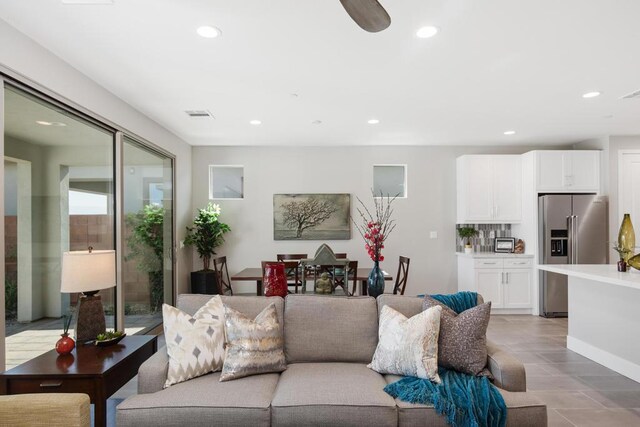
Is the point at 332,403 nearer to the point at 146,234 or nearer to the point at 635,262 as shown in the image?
the point at 635,262

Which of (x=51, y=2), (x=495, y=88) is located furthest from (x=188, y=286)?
(x=495, y=88)

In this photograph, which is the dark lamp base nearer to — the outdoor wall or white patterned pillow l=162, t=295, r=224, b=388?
white patterned pillow l=162, t=295, r=224, b=388

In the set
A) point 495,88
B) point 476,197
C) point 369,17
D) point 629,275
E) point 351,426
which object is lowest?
point 351,426

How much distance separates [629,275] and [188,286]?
5440mm

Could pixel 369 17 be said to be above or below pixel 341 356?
above

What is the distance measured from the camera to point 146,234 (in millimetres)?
4684

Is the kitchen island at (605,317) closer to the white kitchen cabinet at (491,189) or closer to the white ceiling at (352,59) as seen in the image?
the white ceiling at (352,59)

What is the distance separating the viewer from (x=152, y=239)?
4.84 m

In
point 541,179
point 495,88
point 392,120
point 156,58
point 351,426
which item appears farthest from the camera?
point 541,179

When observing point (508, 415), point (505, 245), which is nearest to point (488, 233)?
point (505, 245)

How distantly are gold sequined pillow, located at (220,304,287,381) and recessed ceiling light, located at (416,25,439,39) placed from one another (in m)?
2.11

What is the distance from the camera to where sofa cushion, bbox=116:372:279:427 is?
1.92m

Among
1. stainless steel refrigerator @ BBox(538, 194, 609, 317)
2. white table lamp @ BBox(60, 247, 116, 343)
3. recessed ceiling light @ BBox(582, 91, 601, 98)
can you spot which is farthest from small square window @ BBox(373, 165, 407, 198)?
white table lamp @ BBox(60, 247, 116, 343)

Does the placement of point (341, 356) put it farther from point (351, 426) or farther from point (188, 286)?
point (188, 286)
